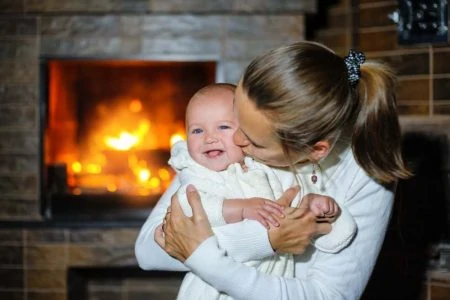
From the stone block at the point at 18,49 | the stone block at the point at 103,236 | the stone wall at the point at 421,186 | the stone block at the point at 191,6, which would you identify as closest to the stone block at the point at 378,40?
the stone wall at the point at 421,186

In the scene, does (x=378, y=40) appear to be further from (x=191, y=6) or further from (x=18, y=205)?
(x=18, y=205)

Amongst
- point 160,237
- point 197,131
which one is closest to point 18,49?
point 197,131

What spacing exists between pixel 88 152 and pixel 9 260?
484mm

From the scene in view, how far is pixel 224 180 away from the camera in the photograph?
4.58 ft

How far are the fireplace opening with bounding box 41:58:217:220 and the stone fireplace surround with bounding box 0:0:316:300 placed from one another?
0.42 ft

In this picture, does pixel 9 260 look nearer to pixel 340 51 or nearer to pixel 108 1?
pixel 108 1

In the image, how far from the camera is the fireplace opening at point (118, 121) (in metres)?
2.74

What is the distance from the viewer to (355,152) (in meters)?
1.33

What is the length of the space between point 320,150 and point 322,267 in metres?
0.21

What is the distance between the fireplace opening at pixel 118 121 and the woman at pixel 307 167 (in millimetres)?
1372

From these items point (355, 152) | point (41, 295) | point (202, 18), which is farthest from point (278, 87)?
point (41, 295)

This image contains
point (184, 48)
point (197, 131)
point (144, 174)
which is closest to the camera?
point (197, 131)

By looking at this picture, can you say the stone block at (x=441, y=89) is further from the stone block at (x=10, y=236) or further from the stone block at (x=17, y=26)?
the stone block at (x=10, y=236)

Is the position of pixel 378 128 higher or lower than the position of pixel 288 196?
higher
